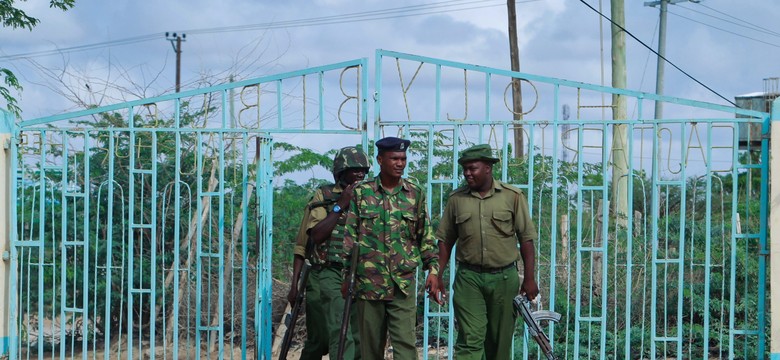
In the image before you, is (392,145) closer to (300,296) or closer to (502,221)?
(502,221)

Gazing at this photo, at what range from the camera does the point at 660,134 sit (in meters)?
8.11

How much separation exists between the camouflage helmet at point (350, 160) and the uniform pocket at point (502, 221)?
37.0 inches

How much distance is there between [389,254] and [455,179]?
1658 mm

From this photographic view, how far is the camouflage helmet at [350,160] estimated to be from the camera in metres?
7.43

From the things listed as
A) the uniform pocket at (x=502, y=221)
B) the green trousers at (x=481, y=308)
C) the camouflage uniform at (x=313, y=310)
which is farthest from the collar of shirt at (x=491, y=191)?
the camouflage uniform at (x=313, y=310)

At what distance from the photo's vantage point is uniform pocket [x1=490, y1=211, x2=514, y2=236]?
23.8 ft

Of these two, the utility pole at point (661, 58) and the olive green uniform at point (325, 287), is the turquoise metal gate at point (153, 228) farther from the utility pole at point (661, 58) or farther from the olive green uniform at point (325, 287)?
the utility pole at point (661, 58)

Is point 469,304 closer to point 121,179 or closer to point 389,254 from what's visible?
point 389,254

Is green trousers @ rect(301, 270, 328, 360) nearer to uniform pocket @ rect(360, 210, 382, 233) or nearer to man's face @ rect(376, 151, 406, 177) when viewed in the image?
uniform pocket @ rect(360, 210, 382, 233)

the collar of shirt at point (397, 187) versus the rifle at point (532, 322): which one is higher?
the collar of shirt at point (397, 187)

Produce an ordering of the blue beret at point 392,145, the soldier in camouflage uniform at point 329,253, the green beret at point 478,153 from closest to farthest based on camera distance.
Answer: the blue beret at point 392,145 < the green beret at point 478,153 < the soldier in camouflage uniform at point 329,253

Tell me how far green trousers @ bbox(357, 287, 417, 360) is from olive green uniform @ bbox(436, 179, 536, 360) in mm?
574

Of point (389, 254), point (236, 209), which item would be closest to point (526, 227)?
point (389, 254)

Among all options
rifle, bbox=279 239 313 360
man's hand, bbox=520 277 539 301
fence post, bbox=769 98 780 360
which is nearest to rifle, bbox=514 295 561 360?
man's hand, bbox=520 277 539 301
